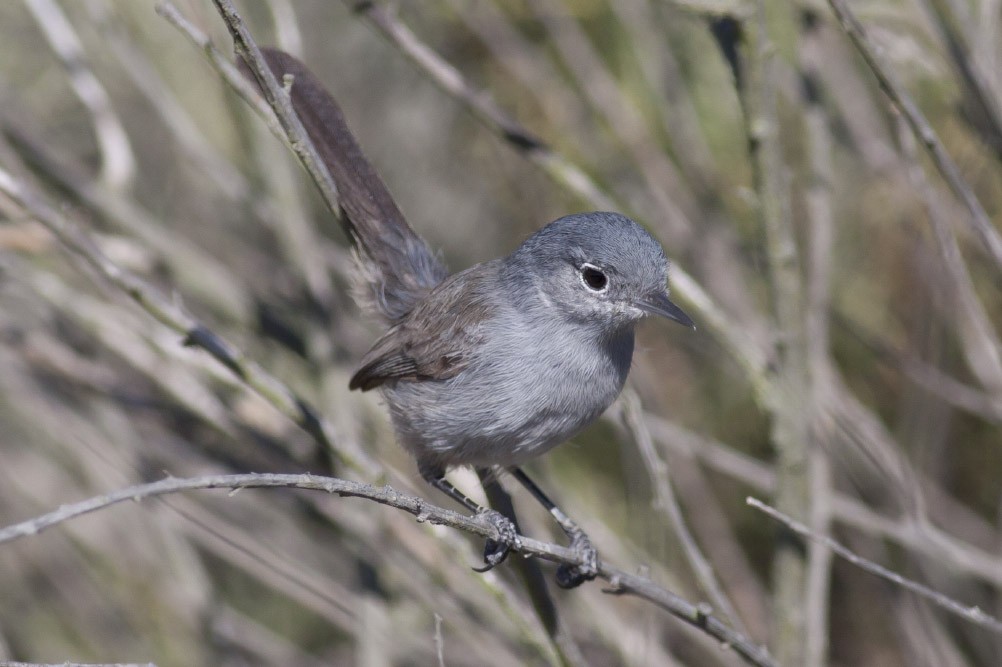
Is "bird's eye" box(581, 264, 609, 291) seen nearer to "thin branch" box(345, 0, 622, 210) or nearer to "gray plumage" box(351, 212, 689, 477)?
"gray plumage" box(351, 212, 689, 477)

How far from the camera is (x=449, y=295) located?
288cm

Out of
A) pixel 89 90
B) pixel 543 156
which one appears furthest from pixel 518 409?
pixel 89 90

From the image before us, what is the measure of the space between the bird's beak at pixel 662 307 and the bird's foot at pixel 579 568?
606 mm

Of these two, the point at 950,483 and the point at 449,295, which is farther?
the point at 950,483

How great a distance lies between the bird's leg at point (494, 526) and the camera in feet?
7.47

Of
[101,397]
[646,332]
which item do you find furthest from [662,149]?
[101,397]

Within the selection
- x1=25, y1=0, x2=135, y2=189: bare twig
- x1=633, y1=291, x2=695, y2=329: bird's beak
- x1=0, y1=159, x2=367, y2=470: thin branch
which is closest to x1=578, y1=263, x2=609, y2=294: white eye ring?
x1=633, y1=291, x2=695, y2=329: bird's beak

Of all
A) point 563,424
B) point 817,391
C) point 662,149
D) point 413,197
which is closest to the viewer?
point 563,424

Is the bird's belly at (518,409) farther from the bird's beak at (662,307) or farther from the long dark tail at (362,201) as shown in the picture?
the long dark tail at (362,201)

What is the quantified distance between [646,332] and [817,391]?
1.38 m

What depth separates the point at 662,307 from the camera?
95.8 inches

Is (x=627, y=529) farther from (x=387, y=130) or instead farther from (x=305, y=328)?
(x=387, y=130)

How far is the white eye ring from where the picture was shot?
2.56 meters

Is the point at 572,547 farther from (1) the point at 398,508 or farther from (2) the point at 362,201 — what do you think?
(2) the point at 362,201
